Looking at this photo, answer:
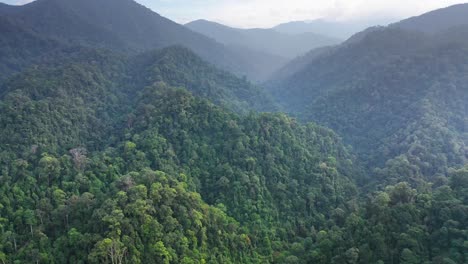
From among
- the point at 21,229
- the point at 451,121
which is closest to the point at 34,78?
the point at 21,229

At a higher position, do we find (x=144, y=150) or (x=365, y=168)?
(x=144, y=150)

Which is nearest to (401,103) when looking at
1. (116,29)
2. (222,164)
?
(222,164)

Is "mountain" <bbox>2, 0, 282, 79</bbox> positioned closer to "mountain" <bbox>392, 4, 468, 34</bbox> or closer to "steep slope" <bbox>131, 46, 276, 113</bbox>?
"steep slope" <bbox>131, 46, 276, 113</bbox>

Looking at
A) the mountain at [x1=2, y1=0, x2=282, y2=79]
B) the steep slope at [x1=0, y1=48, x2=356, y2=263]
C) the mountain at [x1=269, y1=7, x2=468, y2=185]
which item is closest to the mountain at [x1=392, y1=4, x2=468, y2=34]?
the mountain at [x1=269, y1=7, x2=468, y2=185]

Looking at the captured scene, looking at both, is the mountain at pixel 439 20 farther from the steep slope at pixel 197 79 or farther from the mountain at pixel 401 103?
the steep slope at pixel 197 79

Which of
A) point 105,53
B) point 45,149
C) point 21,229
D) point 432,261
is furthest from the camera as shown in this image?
point 105,53

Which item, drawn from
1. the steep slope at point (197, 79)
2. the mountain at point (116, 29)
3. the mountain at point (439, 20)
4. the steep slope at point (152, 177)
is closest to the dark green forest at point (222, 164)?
the steep slope at point (152, 177)

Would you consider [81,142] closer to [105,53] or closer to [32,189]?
[32,189]
